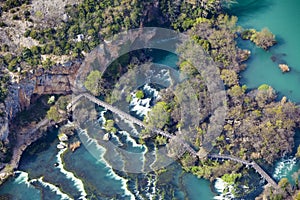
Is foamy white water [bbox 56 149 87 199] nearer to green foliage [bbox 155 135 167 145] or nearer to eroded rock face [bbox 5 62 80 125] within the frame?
eroded rock face [bbox 5 62 80 125]

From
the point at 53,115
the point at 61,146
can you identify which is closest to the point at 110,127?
the point at 61,146

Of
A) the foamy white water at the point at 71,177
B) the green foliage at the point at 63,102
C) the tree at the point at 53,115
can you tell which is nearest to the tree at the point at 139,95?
the green foliage at the point at 63,102

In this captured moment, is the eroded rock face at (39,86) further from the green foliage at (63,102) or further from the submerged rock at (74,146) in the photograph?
the submerged rock at (74,146)

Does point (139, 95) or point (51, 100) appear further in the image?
point (139, 95)

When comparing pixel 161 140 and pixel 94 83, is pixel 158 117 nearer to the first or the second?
pixel 161 140

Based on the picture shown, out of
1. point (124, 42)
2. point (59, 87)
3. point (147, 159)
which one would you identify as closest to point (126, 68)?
point (124, 42)

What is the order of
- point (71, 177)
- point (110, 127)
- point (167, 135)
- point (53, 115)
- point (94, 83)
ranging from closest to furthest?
1. point (71, 177)
2. point (167, 135)
3. point (110, 127)
4. point (53, 115)
5. point (94, 83)

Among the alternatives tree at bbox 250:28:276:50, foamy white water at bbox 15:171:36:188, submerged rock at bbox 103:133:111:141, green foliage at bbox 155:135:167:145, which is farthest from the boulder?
foamy white water at bbox 15:171:36:188
